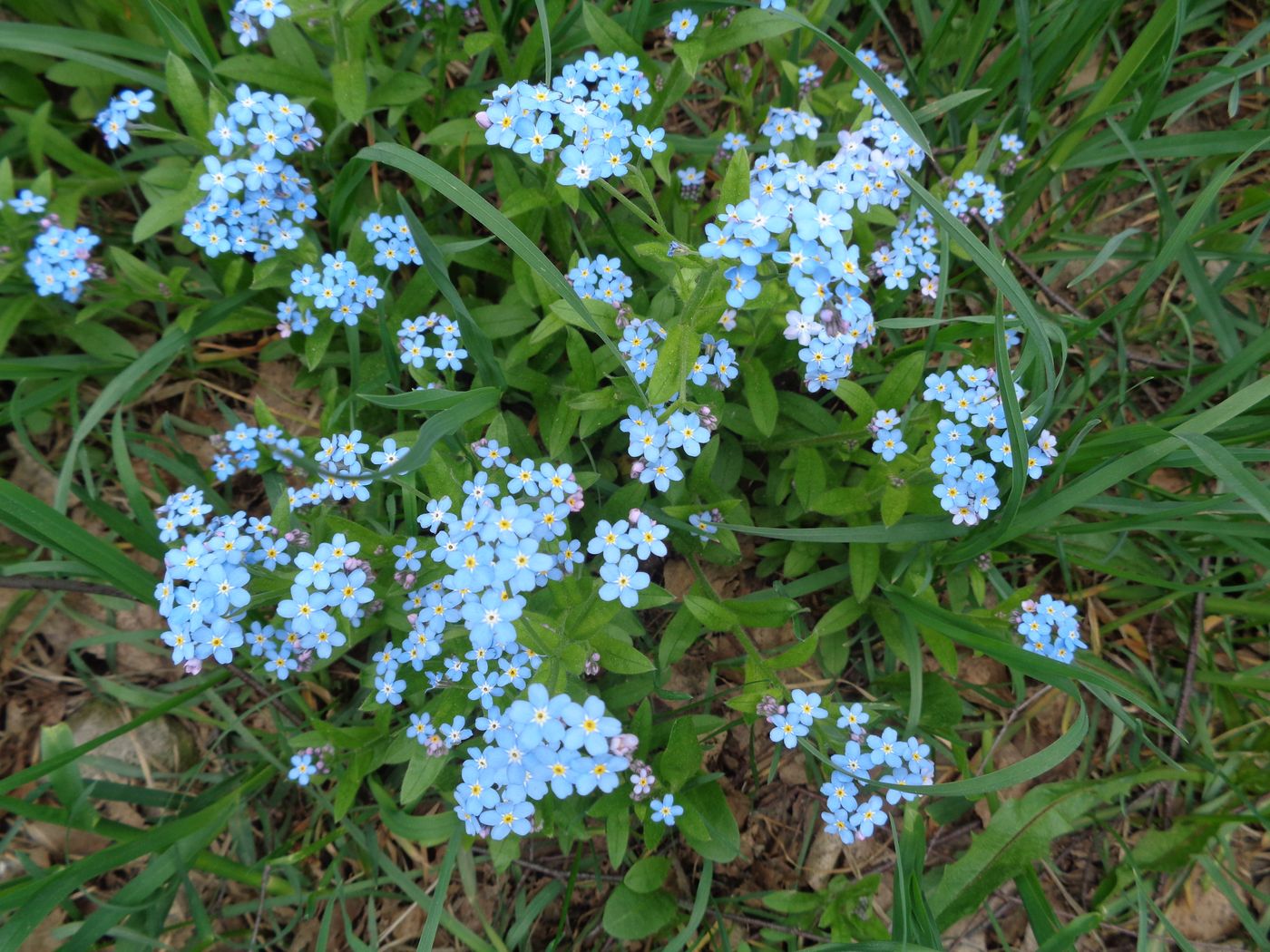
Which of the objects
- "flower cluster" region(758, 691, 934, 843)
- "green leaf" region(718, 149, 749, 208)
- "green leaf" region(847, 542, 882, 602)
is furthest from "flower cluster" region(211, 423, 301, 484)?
"green leaf" region(847, 542, 882, 602)

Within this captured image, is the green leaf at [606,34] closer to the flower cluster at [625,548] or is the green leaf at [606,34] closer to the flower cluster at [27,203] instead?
the flower cluster at [625,548]

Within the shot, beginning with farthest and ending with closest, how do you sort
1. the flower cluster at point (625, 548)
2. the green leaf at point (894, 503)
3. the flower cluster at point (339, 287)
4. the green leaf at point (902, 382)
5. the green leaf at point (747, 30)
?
the flower cluster at point (339, 287) < the green leaf at point (747, 30) < the green leaf at point (902, 382) < the green leaf at point (894, 503) < the flower cluster at point (625, 548)

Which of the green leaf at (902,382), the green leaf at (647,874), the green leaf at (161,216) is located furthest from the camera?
the green leaf at (161,216)

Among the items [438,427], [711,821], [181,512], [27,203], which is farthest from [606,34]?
[711,821]

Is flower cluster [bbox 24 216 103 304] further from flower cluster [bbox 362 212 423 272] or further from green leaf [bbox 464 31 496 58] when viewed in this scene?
green leaf [bbox 464 31 496 58]

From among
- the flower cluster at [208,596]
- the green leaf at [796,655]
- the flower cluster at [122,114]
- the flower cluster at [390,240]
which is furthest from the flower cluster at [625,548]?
the flower cluster at [122,114]

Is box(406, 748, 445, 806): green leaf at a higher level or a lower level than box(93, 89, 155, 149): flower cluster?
lower

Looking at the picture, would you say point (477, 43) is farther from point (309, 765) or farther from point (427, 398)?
point (309, 765)
